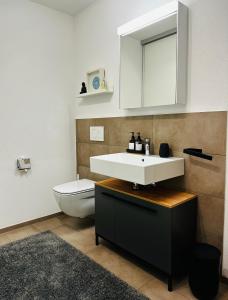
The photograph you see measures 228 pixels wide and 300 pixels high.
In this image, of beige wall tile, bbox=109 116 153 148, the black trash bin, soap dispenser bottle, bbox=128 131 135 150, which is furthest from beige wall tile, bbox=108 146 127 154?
the black trash bin

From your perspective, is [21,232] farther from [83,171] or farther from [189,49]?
[189,49]

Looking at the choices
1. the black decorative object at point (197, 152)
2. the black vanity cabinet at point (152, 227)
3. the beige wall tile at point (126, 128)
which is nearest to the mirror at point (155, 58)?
the beige wall tile at point (126, 128)

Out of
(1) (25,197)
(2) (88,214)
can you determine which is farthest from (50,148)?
(2) (88,214)

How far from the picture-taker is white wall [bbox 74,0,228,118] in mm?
1589

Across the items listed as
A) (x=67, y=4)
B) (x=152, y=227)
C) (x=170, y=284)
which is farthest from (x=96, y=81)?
(x=170, y=284)

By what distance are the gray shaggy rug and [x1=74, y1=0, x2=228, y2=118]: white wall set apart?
1.37m

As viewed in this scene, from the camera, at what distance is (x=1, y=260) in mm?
1939

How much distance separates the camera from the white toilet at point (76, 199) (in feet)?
7.44

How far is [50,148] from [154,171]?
155 cm

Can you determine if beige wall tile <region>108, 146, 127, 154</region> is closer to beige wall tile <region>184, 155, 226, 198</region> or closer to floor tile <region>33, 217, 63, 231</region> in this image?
beige wall tile <region>184, 155, 226, 198</region>

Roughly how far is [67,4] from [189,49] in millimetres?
1576

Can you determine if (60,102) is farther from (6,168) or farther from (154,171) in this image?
(154,171)

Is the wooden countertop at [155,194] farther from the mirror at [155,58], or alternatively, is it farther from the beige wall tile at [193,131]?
the mirror at [155,58]

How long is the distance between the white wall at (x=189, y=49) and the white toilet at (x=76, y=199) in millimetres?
Result: 842
